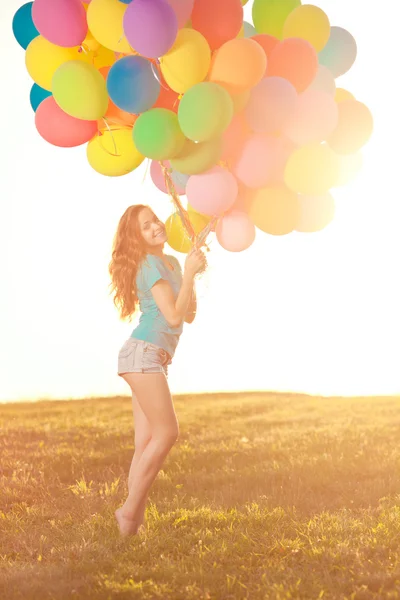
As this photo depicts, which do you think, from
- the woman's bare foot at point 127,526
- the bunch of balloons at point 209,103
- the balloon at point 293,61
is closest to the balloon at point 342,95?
the bunch of balloons at point 209,103

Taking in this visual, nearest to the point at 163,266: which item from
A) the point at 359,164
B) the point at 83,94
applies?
the point at 83,94

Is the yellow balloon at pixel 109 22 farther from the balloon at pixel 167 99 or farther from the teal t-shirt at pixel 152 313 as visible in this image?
the teal t-shirt at pixel 152 313

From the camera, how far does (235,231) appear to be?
555cm

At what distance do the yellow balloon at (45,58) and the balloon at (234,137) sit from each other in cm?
129

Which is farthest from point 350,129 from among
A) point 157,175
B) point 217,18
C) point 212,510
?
point 212,510

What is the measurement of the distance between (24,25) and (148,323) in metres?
2.67

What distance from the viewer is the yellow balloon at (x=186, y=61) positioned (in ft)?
16.3

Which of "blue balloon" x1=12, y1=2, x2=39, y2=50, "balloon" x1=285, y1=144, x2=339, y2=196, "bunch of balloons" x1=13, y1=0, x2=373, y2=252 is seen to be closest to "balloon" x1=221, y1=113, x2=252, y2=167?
"bunch of balloons" x1=13, y1=0, x2=373, y2=252

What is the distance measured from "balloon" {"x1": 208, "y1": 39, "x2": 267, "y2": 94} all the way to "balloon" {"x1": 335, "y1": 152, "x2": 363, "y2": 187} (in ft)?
3.46

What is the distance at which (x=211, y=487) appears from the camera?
7.34 metres

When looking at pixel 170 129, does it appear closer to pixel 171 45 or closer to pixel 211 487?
pixel 171 45

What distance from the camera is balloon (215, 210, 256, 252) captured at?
18.2ft

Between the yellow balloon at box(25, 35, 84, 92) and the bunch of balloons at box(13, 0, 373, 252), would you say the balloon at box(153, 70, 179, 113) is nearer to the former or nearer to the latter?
the bunch of balloons at box(13, 0, 373, 252)

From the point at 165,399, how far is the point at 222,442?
435 cm
